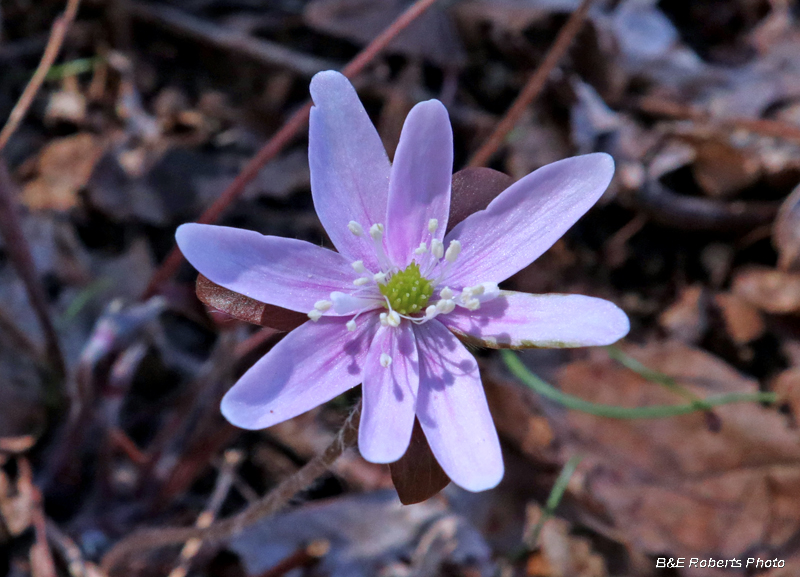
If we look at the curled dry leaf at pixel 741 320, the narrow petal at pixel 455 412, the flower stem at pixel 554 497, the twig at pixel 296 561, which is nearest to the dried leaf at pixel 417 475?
the narrow petal at pixel 455 412

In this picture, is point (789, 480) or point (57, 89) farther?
point (57, 89)

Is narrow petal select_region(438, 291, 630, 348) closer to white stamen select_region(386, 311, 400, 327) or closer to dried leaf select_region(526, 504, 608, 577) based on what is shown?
white stamen select_region(386, 311, 400, 327)

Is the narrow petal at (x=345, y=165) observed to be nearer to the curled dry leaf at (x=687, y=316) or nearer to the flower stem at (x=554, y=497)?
the flower stem at (x=554, y=497)

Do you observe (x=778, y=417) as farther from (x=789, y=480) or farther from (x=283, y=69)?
(x=283, y=69)

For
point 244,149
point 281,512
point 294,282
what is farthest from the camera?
point 244,149

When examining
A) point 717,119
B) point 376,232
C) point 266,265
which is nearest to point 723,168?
point 717,119

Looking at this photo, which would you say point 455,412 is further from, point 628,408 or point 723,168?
point 723,168

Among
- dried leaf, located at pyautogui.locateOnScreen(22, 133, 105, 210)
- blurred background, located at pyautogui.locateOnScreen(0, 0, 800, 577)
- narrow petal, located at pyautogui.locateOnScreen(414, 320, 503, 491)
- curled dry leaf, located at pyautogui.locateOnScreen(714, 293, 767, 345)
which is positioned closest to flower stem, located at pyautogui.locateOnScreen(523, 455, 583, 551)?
blurred background, located at pyautogui.locateOnScreen(0, 0, 800, 577)

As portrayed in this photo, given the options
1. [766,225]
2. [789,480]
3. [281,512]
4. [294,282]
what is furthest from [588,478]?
[294,282]
